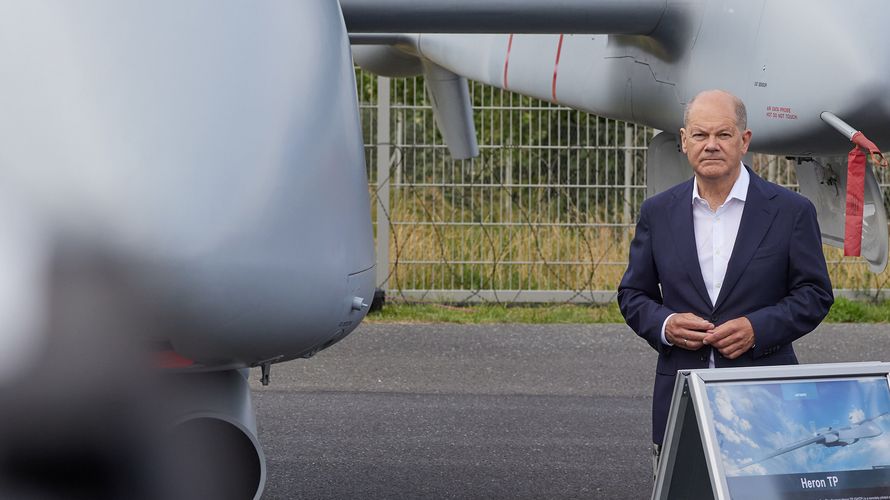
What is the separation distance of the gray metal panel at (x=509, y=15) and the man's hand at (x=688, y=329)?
142 cm

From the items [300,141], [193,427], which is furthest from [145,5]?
[193,427]


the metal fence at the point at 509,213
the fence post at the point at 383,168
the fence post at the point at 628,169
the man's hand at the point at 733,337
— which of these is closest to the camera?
the man's hand at the point at 733,337

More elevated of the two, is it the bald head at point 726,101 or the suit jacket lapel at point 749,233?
the bald head at point 726,101

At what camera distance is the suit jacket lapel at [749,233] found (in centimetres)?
252

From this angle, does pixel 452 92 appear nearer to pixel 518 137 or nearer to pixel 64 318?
pixel 518 137

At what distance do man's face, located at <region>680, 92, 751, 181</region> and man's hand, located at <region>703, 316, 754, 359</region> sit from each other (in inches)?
12.7

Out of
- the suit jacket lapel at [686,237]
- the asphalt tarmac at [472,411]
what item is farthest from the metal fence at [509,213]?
the suit jacket lapel at [686,237]

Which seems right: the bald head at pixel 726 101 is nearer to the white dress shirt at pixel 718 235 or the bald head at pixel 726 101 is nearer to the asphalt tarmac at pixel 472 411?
the white dress shirt at pixel 718 235

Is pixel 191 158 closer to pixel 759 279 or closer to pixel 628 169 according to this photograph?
pixel 759 279

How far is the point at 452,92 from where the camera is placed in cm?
613

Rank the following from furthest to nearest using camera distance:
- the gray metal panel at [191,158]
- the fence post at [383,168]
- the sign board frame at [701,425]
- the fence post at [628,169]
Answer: the fence post at [628,169] < the fence post at [383,168] < the sign board frame at [701,425] < the gray metal panel at [191,158]

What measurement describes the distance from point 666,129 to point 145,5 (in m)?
2.41

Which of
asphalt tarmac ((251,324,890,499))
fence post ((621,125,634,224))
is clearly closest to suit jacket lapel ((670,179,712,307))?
asphalt tarmac ((251,324,890,499))

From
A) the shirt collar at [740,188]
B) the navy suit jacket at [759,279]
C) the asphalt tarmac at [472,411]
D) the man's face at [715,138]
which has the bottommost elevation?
the asphalt tarmac at [472,411]
